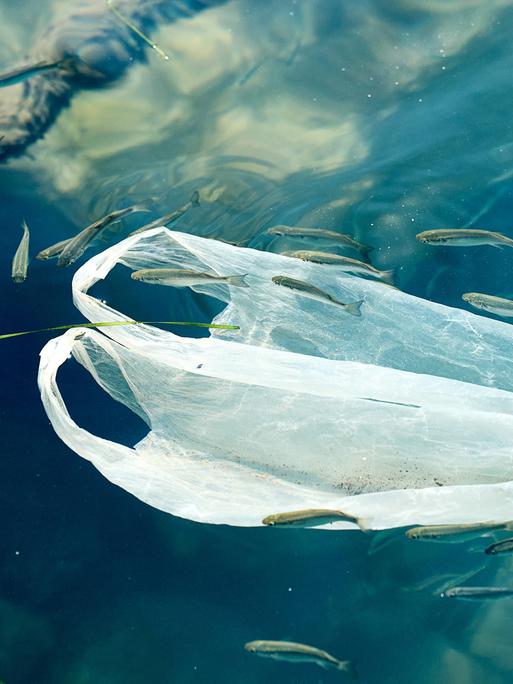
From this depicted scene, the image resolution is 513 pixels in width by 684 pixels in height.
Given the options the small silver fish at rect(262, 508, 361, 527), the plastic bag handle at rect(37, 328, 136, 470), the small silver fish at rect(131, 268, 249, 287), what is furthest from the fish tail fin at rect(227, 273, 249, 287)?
the small silver fish at rect(262, 508, 361, 527)

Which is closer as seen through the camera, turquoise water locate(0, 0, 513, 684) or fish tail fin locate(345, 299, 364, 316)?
fish tail fin locate(345, 299, 364, 316)

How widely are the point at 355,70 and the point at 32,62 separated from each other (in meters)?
2.34

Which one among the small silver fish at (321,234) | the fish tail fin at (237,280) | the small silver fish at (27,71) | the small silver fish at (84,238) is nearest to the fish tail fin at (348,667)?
the fish tail fin at (237,280)

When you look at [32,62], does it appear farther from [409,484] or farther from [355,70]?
[409,484]

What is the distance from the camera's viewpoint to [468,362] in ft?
12.0

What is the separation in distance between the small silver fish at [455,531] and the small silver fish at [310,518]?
0.37m

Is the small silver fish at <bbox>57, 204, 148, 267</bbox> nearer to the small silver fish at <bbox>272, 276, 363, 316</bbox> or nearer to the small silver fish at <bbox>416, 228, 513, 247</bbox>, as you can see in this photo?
the small silver fish at <bbox>272, 276, 363, 316</bbox>

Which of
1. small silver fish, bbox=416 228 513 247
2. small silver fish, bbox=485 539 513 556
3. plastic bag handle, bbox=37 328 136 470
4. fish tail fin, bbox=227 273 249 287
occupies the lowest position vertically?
small silver fish, bbox=485 539 513 556

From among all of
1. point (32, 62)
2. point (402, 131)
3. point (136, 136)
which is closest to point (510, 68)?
point (402, 131)

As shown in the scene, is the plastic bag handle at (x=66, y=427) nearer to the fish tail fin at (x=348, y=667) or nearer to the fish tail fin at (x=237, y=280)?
the fish tail fin at (x=237, y=280)

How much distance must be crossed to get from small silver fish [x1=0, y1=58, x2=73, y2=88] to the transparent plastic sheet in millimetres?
1545

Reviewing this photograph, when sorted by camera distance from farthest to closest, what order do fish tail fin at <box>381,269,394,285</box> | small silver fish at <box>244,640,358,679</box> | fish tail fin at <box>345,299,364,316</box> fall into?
1. fish tail fin at <box>381,269,394,285</box>
2. fish tail fin at <box>345,299,364,316</box>
3. small silver fish at <box>244,640,358,679</box>

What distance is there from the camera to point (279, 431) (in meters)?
3.19

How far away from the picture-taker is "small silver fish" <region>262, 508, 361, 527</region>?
2.69 meters
